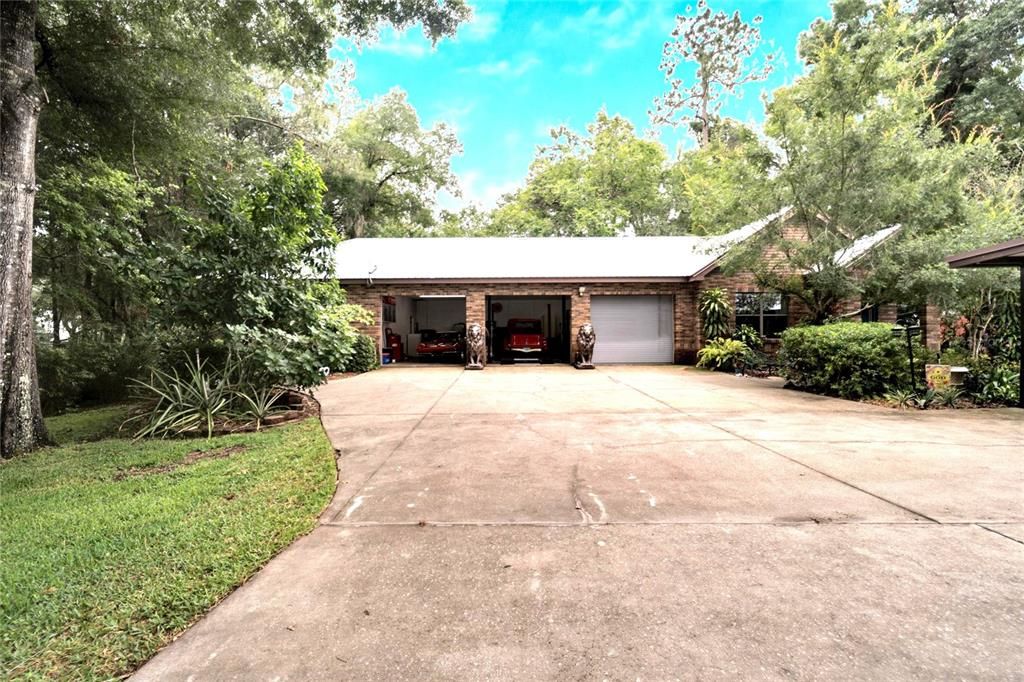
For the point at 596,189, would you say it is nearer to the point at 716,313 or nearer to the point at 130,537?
the point at 716,313

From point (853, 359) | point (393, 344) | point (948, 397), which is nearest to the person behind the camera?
point (948, 397)

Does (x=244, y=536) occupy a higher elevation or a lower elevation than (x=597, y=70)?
lower

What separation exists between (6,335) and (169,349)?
70.7 inches

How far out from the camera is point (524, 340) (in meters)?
16.8

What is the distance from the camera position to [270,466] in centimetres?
447

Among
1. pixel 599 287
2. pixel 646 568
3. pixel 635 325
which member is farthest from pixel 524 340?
pixel 646 568

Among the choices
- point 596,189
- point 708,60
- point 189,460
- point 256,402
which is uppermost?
point 708,60

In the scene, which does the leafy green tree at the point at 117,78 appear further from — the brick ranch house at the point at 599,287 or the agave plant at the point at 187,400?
the brick ranch house at the point at 599,287

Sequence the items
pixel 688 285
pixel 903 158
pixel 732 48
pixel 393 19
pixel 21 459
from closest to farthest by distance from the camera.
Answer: pixel 21 459, pixel 393 19, pixel 903 158, pixel 688 285, pixel 732 48

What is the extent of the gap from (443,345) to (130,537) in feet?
47.8

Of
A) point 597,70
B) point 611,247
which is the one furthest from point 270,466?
point 597,70

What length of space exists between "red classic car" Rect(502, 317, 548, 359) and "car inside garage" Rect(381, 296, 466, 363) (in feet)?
5.68

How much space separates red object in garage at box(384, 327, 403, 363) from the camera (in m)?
16.8

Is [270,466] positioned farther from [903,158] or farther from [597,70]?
[597,70]
